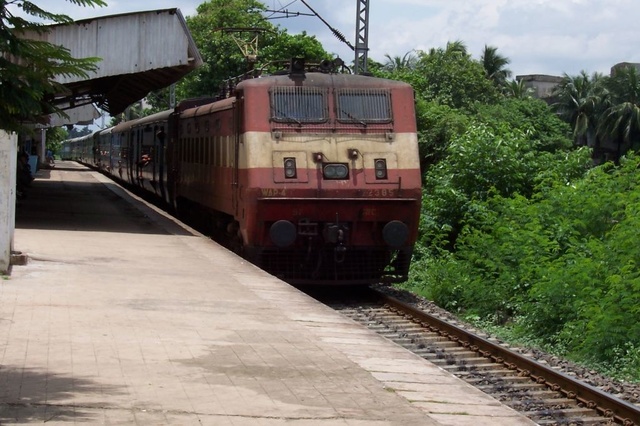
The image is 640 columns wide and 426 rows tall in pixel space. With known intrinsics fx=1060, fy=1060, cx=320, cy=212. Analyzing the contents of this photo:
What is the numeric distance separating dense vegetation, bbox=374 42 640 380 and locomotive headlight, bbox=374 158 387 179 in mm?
2389

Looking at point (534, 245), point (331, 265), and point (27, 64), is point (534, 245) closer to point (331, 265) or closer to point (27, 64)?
point (331, 265)

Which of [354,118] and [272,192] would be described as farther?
[354,118]

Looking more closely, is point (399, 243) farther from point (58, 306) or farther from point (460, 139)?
point (460, 139)

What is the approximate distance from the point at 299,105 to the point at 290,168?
1.05m

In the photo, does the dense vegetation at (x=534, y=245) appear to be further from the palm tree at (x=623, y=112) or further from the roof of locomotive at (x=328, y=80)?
the palm tree at (x=623, y=112)

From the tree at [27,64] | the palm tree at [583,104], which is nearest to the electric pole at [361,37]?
the tree at [27,64]

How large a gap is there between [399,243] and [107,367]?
24.8 ft

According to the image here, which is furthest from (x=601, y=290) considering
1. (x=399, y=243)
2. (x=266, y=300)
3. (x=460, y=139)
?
(x=460, y=139)

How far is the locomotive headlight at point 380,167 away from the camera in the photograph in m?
14.8

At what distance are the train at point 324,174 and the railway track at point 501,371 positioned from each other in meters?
0.92

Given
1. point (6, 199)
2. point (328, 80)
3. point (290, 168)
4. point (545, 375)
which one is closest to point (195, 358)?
point (545, 375)

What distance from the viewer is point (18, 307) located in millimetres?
10266

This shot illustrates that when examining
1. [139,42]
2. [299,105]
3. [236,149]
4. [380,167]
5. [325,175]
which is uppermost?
[139,42]

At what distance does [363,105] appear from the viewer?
50.2 feet
